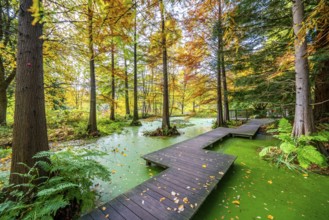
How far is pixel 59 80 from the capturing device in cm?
764

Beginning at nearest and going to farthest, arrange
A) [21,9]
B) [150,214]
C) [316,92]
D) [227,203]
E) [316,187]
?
[150,214] → [21,9] → [227,203] → [316,187] → [316,92]

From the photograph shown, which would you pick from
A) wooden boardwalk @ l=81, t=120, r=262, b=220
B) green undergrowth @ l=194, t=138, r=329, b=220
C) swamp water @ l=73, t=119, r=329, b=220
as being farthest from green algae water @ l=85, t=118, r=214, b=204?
green undergrowth @ l=194, t=138, r=329, b=220

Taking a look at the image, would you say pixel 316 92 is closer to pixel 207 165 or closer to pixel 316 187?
pixel 316 187

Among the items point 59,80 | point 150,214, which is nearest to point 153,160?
point 150,214

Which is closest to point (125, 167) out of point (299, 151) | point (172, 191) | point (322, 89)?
point (172, 191)

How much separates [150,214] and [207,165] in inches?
69.1

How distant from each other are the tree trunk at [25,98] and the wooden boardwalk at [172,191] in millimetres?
1128

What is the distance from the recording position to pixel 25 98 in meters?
1.89

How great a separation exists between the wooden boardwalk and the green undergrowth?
238mm

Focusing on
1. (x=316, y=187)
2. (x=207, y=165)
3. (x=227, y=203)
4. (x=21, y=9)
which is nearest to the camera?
(x=21, y=9)

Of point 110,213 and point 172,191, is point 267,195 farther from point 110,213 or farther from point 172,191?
point 110,213

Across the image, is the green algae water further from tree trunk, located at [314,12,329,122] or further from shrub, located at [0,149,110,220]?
tree trunk, located at [314,12,329,122]

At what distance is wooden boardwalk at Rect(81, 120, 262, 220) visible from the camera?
5.76 feet

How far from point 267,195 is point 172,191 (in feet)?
5.17
